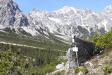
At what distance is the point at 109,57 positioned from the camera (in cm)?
4059

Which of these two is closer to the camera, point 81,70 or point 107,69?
point 107,69

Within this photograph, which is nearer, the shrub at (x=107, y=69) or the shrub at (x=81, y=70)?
the shrub at (x=107, y=69)

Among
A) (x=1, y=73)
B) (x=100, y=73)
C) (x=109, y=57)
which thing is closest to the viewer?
(x=100, y=73)

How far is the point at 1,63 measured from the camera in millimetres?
59688

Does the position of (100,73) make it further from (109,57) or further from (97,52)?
(97,52)

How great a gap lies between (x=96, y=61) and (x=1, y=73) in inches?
925

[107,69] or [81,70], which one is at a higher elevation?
[107,69]

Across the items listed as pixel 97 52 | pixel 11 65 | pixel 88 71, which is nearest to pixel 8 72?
pixel 11 65

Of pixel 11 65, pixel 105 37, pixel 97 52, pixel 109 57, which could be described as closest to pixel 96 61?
pixel 109 57

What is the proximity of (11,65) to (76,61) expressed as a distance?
72.4 feet

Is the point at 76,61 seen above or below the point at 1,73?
above

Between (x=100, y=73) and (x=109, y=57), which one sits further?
(x=109, y=57)

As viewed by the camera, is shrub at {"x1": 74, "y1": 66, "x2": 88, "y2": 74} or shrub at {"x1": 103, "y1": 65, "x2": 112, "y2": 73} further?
shrub at {"x1": 74, "y1": 66, "x2": 88, "y2": 74}

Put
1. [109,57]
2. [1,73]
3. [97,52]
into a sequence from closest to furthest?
[109,57] → [97,52] → [1,73]
